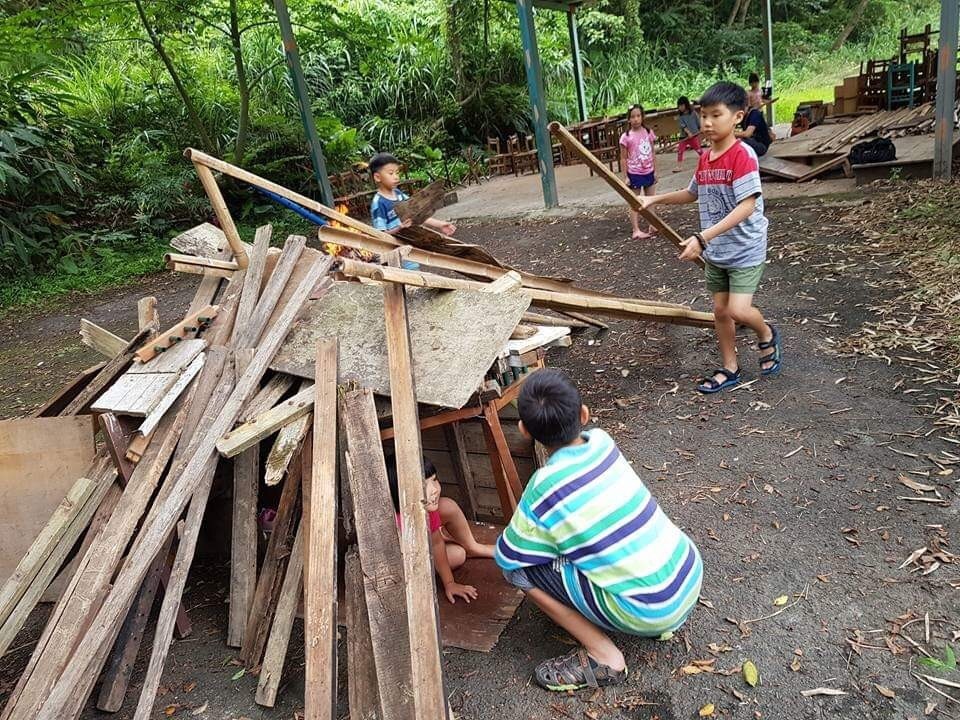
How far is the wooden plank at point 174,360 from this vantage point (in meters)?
3.26

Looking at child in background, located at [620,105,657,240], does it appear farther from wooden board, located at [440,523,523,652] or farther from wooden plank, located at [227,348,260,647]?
wooden plank, located at [227,348,260,647]

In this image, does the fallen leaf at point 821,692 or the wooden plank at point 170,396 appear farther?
the wooden plank at point 170,396

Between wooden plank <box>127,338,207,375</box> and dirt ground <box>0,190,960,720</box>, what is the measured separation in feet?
3.61

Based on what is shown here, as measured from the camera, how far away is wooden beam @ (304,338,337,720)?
2.16 metres

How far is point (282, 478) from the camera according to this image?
9.80 ft

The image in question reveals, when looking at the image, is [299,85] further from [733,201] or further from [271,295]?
[733,201]

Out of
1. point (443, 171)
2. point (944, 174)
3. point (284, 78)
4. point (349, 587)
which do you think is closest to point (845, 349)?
point (349, 587)

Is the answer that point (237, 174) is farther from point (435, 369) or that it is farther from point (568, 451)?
point (568, 451)

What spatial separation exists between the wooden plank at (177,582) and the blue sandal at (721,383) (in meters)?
2.88

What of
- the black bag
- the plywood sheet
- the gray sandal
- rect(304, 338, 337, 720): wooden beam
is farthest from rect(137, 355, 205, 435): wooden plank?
the black bag

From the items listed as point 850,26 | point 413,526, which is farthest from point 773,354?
point 850,26

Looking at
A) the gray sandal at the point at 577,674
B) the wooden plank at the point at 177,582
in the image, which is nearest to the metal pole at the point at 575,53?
the wooden plank at the point at 177,582

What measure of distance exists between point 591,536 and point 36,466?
9.47 feet

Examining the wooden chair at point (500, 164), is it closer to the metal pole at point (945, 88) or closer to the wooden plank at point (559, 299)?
the metal pole at point (945, 88)
